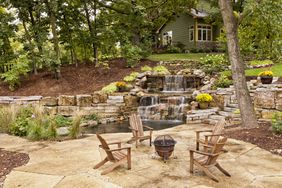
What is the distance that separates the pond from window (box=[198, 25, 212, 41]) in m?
16.5

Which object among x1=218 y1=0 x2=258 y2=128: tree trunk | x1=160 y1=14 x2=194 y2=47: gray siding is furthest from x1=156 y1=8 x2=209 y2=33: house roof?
x1=218 y1=0 x2=258 y2=128: tree trunk

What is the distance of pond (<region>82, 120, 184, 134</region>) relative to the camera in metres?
10.3

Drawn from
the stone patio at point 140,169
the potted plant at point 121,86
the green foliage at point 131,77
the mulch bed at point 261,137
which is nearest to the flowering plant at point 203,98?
the mulch bed at point 261,137

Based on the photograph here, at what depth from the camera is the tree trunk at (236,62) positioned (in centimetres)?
794

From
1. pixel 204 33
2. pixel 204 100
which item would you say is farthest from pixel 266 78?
pixel 204 33

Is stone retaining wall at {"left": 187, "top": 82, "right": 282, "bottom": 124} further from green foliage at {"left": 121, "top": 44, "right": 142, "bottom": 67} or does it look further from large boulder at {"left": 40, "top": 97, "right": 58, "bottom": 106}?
large boulder at {"left": 40, "top": 97, "right": 58, "bottom": 106}

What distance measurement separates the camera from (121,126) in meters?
11.3

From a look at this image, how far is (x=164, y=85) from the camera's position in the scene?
15297 millimetres

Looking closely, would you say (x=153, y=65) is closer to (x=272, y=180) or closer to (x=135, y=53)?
(x=135, y=53)

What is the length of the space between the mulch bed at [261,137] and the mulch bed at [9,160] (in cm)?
526

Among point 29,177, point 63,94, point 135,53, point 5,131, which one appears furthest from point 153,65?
point 29,177

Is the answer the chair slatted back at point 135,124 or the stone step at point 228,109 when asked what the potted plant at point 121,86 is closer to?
the stone step at point 228,109

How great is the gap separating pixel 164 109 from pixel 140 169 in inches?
275

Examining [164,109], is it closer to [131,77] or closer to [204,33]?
[131,77]
